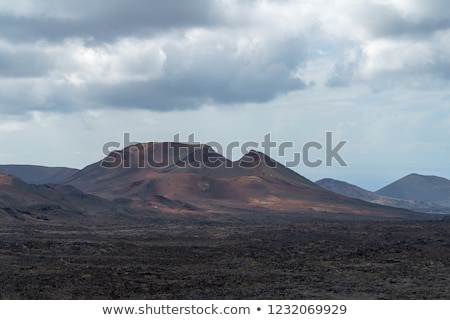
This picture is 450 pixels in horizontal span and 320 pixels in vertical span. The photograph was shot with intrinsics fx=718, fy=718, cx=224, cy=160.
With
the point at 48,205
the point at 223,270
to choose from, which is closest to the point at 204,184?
the point at 48,205

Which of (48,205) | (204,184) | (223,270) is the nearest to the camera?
(223,270)

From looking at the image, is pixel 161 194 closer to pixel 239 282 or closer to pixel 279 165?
pixel 279 165

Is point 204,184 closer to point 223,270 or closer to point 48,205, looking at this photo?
point 48,205

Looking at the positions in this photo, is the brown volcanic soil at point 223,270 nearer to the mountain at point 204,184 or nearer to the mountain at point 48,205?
the mountain at point 48,205

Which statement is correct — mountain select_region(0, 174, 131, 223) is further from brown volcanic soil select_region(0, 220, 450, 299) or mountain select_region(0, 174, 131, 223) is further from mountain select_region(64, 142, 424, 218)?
brown volcanic soil select_region(0, 220, 450, 299)

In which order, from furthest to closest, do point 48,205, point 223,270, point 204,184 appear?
point 204,184
point 48,205
point 223,270

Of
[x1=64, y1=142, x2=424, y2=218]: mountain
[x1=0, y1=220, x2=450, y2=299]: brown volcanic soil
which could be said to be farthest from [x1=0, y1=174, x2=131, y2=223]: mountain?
[x1=0, y1=220, x2=450, y2=299]: brown volcanic soil

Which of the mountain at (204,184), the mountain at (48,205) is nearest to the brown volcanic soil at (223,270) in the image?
the mountain at (48,205)

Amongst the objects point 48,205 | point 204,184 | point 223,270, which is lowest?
point 223,270
